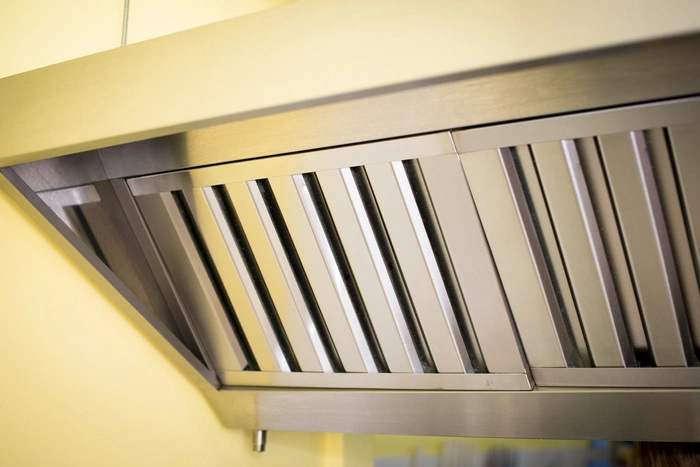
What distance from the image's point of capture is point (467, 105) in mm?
775

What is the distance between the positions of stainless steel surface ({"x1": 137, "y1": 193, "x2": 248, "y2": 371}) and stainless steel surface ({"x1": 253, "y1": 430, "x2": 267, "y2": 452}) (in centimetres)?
27

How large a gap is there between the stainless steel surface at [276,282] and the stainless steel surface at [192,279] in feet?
0.42

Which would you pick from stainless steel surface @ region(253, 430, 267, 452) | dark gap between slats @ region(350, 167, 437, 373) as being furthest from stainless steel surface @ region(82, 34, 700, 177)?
stainless steel surface @ region(253, 430, 267, 452)

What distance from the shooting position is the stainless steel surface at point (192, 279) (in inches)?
43.4

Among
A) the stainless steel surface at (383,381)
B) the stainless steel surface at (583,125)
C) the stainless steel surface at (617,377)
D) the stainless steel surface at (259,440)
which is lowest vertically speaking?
the stainless steel surface at (259,440)

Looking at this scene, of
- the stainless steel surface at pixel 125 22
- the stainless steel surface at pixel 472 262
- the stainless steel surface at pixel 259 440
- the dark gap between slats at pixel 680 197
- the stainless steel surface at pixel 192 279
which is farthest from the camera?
the stainless steel surface at pixel 259 440

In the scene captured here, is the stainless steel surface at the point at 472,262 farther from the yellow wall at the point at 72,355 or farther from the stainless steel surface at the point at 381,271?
the yellow wall at the point at 72,355

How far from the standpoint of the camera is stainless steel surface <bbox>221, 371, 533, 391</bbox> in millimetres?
1082

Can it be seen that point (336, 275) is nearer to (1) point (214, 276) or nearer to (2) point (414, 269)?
(2) point (414, 269)

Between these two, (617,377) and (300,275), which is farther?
(300,275)

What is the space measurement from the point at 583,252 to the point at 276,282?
534mm

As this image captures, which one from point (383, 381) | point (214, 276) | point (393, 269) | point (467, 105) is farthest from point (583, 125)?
point (214, 276)

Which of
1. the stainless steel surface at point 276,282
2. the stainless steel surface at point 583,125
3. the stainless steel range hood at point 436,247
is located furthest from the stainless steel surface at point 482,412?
the stainless steel surface at point 583,125

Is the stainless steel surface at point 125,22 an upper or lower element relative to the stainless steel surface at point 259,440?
upper
